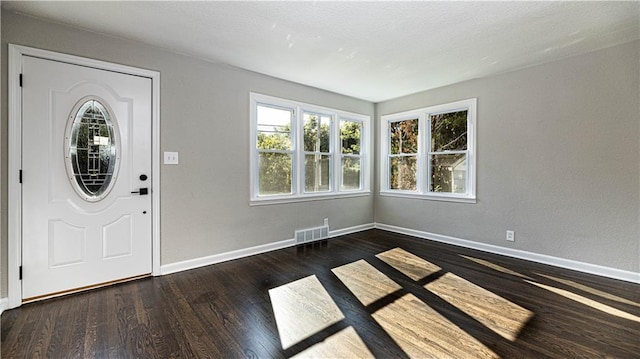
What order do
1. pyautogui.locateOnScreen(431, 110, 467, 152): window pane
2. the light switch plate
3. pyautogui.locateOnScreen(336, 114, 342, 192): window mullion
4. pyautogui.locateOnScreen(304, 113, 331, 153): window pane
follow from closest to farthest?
the light switch plate < pyautogui.locateOnScreen(431, 110, 467, 152): window pane < pyautogui.locateOnScreen(304, 113, 331, 153): window pane < pyautogui.locateOnScreen(336, 114, 342, 192): window mullion

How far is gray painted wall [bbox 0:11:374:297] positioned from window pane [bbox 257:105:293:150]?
252 mm

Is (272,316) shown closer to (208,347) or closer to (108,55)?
(208,347)

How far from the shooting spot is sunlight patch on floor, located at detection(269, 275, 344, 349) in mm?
2113

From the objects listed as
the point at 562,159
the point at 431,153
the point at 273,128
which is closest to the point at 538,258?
the point at 562,159

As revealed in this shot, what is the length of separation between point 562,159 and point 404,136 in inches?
93.7

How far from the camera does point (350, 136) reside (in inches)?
214

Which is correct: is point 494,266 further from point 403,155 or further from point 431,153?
point 403,155

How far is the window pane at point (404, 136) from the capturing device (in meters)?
5.14

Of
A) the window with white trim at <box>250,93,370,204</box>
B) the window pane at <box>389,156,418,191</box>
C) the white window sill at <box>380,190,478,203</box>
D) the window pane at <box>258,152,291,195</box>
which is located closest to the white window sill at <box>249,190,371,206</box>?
the window with white trim at <box>250,93,370,204</box>

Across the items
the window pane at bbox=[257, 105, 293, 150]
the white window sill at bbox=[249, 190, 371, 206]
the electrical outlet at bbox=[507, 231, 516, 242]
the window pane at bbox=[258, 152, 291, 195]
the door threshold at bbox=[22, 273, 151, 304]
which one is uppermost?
the window pane at bbox=[257, 105, 293, 150]

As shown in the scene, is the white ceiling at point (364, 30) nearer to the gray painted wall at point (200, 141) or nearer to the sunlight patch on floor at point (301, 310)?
the gray painted wall at point (200, 141)

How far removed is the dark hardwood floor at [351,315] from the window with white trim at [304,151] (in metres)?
1.36

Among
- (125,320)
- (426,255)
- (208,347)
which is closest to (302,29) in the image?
(208,347)

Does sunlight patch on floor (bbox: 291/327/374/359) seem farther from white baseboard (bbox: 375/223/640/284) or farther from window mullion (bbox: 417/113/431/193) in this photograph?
window mullion (bbox: 417/113/431/193)
